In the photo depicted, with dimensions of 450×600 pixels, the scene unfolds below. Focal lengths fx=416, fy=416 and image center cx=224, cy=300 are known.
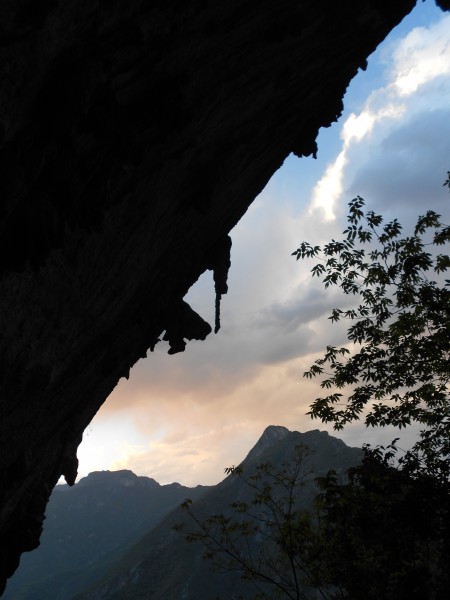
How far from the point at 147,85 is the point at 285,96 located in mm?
5685

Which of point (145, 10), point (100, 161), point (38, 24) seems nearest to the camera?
point (38, 24)

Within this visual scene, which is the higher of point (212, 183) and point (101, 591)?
point (212, 183)

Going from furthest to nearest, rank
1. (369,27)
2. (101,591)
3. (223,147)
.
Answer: (101,591), (369,27), (223,147)

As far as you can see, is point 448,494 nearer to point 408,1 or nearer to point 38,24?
point 38,24

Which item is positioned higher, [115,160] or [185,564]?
[115,160]

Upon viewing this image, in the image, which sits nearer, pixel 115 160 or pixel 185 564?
pixel 115 160

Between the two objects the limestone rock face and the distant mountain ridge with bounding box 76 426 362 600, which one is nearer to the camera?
the limestone rock face

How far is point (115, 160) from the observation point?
24.6 ft

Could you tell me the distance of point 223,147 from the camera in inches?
437

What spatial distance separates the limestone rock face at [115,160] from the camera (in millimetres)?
5602

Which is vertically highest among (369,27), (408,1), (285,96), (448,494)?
(408,1)

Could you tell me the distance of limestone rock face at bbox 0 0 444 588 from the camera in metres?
5.60

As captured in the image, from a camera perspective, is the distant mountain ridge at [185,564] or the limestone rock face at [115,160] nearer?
the limestone rock face at [115,160]

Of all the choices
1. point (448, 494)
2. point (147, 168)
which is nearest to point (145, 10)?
point (147, 168)
